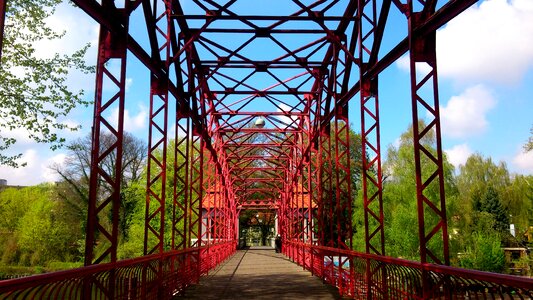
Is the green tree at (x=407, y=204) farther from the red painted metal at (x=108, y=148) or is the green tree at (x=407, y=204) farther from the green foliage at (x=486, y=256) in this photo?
the red painted metal at (x=108, y=148)

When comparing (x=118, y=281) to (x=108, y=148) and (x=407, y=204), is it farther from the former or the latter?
(x=407, y=204)

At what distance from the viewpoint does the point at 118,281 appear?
6.94 m

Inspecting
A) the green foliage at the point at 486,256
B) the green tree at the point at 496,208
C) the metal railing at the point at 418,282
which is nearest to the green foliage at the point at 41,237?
the green foliage at the point at 486,256

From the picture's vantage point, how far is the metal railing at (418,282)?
13.6 feet

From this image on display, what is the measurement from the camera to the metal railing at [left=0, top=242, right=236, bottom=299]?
159 inches

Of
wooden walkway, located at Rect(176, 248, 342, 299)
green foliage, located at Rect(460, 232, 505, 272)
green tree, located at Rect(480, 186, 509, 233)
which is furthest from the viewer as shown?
green tree, located at Rect(480, 186, 509, 233)

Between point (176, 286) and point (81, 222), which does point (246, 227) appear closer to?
point (81, 222)

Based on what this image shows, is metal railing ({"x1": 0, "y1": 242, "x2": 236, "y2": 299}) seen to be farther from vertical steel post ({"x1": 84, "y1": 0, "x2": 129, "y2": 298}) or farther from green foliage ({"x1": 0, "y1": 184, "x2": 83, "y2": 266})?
green foliage ({"x1": 0, "y1": 184, "x2": 83, "y2": 266})

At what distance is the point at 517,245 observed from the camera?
44.5 metres

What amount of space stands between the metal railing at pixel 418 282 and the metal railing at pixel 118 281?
4.10 meters

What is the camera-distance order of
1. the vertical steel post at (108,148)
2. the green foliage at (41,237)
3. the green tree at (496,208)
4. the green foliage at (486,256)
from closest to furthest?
the vertical steel post at (108,148) < the green foliage at (486,256) < the green foliage at (41,237) < the green tree at (496,208)

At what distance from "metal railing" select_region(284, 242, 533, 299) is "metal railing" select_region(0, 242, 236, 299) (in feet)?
13.5

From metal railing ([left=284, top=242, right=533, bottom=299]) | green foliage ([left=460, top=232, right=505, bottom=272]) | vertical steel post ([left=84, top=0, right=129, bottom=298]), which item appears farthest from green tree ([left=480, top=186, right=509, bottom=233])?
vertical steel post ([left=84, top=0, right=129, bottom=298])

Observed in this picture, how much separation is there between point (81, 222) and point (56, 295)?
37.7 meters
